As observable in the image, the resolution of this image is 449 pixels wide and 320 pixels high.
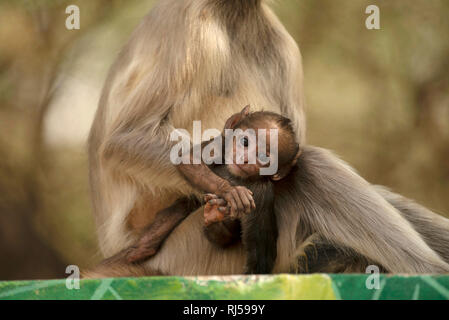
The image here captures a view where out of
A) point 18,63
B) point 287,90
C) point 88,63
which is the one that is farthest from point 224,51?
point 18,63

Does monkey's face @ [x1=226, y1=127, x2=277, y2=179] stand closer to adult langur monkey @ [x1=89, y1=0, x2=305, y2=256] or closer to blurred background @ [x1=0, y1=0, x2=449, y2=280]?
adult langur monkey @ [x1=89, y1=0, x2=305, y2=256]

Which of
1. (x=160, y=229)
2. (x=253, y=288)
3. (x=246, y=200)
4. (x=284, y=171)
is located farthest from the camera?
(x=160, y=229)

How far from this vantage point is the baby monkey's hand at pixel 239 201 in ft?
6.89

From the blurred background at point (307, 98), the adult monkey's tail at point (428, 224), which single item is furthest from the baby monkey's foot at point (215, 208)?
the blurred background at point (307, 98)

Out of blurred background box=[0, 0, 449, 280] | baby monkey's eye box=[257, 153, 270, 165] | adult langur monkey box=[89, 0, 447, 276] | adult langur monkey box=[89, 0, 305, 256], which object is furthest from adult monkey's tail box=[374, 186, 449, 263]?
blurred background box=[0, 0, 449, 280]

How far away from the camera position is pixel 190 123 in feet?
8.66

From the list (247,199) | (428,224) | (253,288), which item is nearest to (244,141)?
(247,199)

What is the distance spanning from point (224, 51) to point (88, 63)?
179 centimetres

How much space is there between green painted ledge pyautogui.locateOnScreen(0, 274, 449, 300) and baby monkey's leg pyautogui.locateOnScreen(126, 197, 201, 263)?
31.5 inches

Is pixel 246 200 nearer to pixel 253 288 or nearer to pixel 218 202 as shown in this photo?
pixel 218 202

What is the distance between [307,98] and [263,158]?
226cm

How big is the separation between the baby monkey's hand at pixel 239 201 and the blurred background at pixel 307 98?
228 centimetres

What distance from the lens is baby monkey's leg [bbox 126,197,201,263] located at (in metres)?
2.56

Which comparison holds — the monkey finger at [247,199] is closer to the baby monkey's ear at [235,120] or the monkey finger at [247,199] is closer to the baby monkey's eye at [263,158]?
the baby monkey's eye at [263,158]
